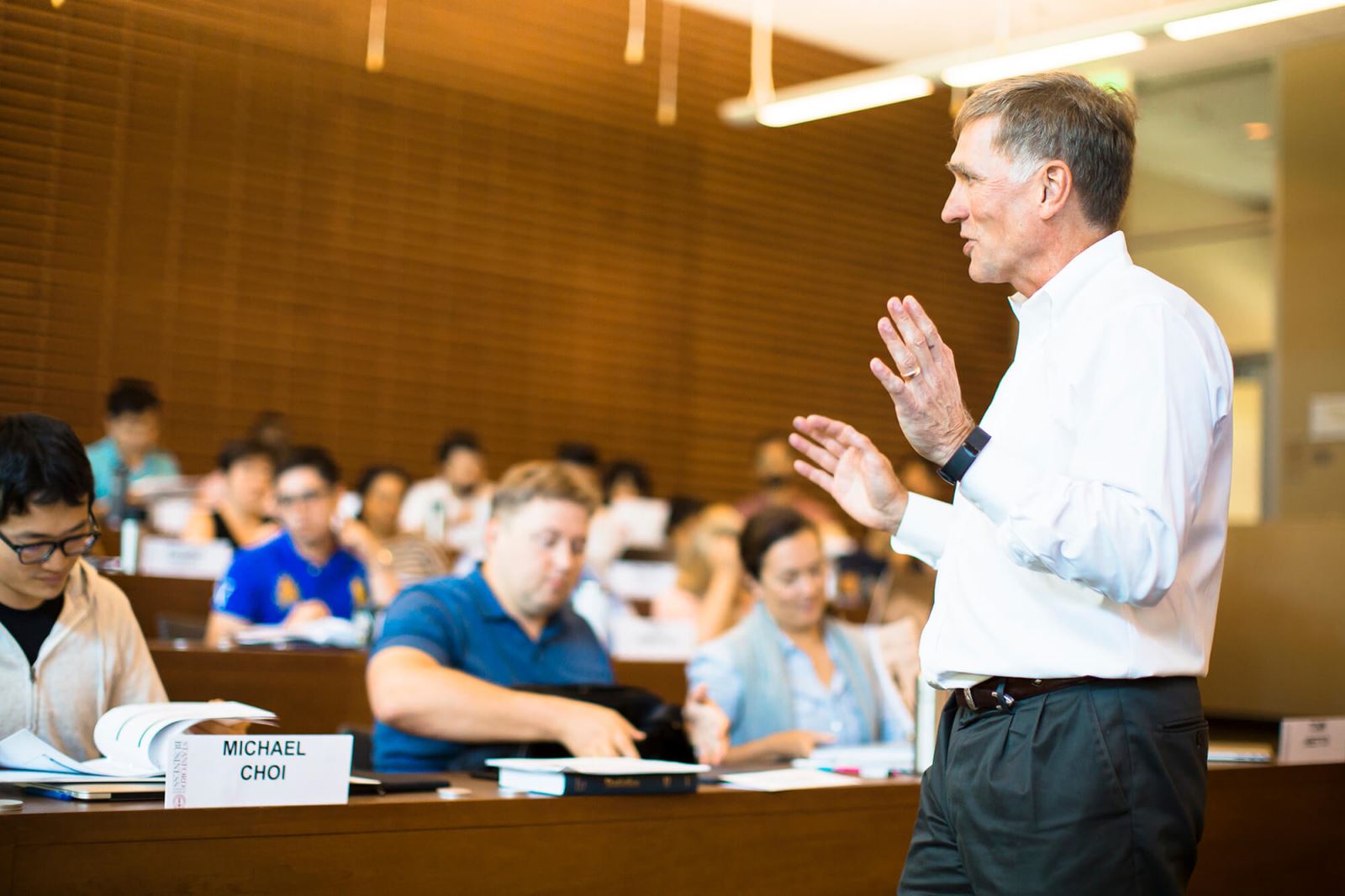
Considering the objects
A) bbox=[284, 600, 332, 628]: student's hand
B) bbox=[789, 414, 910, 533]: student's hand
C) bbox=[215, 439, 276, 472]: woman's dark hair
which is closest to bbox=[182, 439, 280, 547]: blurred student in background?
bbox=[215, 439, 276, 472]: woman's dark hair

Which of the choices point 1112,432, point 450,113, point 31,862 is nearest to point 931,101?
point 450,113

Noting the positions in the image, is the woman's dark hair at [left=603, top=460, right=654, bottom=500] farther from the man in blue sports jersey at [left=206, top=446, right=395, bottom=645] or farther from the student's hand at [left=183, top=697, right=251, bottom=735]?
the student's hand at [left=183, top=697, right=251, bottom=735]

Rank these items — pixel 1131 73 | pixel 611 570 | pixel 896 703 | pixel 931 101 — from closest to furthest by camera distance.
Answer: pixel 896 703 → pixel 611 570 → pixel 931 101 → pixel 1131 73

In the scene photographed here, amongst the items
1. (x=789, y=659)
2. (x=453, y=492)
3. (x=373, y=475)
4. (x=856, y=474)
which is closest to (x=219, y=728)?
(x=856, y=474)

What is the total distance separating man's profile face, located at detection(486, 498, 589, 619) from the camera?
267cm

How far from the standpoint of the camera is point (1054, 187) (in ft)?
5.00

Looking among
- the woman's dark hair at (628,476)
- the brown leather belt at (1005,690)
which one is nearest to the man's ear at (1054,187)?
the brown leather belt at (1005,690)

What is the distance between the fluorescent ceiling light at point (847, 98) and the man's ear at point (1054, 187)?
4266 mm

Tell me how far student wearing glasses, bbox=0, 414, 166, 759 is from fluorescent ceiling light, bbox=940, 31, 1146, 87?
3755 mm

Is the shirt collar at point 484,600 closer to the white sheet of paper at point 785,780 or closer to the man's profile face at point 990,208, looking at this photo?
the white sheet of paper at point 785,780

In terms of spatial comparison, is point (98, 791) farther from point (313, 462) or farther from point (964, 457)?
point (313, 462)

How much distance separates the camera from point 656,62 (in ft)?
25.9

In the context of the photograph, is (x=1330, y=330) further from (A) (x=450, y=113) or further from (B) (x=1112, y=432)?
(B) (x=1112, y=432)

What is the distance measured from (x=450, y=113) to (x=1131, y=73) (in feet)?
12.6
